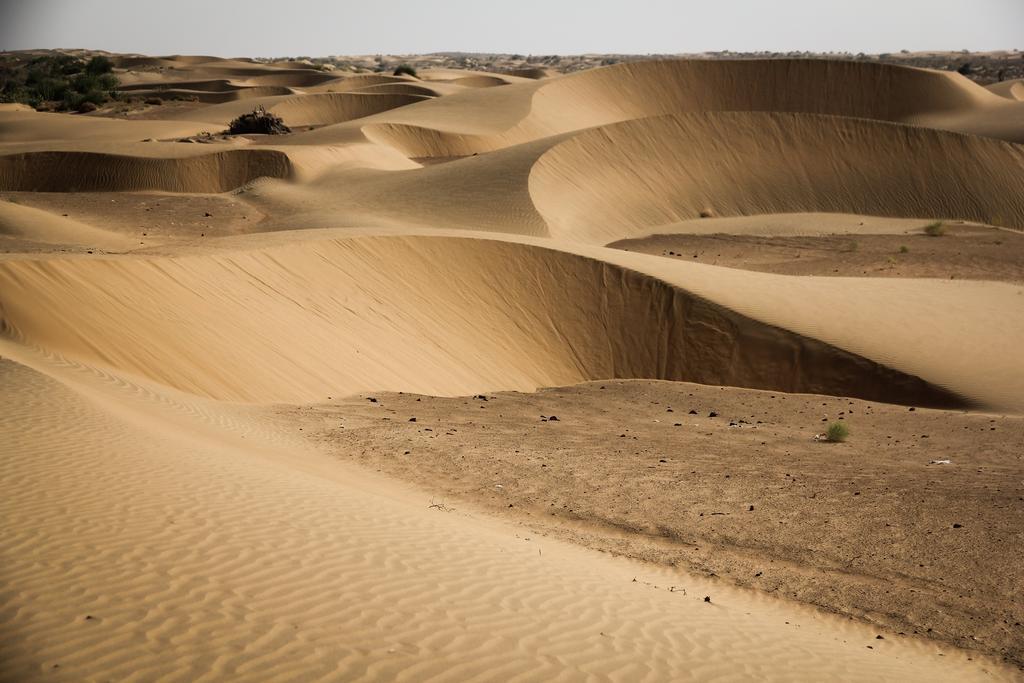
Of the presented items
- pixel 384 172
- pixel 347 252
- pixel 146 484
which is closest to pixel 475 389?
pixel 347 252

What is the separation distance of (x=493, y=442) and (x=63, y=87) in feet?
192

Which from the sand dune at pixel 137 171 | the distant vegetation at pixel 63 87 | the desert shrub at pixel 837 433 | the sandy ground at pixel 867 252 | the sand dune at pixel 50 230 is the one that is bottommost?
the desert shrub at pixel 837 433

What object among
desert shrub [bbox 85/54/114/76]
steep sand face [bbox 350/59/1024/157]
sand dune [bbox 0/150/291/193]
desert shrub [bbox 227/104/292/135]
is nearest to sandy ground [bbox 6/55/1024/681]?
sand dune [bbox 0/150/291/193]

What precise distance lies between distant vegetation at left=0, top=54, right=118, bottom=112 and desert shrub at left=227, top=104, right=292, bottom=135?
20.2 metres

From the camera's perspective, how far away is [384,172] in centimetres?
3147

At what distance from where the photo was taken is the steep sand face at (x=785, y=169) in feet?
105

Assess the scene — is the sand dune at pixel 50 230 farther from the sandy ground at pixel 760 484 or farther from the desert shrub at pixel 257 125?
the desert shrub at pixel 257 125

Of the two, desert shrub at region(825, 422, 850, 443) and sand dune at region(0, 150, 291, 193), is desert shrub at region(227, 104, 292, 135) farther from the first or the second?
desert shrub at region(825, 422, 850, 443)

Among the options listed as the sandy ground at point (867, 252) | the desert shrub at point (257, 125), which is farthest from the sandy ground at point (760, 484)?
the desert shrub at point (257, 125)

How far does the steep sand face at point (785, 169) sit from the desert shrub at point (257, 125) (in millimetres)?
15369

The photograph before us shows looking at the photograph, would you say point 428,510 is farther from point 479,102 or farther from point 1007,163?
point 479,102

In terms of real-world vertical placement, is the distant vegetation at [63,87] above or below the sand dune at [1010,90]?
below

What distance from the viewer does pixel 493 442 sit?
36.1 feet

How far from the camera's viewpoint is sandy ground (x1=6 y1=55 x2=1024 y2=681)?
17.0 feet
